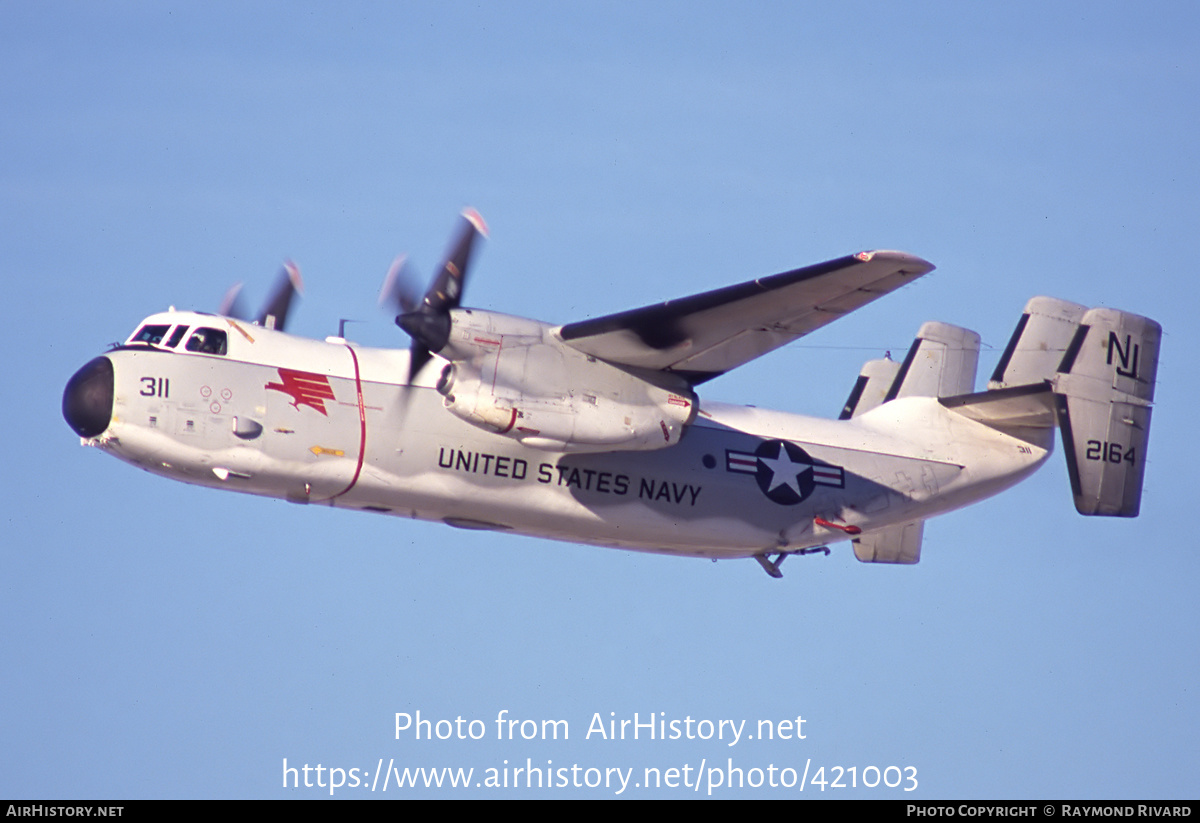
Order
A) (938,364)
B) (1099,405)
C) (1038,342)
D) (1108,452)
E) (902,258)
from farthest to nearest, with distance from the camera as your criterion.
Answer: (938,364)
(1038,342)
(1099,405)
(1108,452)
(902,258)

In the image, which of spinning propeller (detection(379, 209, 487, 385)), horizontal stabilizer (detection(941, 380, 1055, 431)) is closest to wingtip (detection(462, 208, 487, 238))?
A: spinning propeller (detection(379, 209, 487, 385))

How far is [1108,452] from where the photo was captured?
23.2 metres

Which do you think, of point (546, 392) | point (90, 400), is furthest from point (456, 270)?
point (90, 400)

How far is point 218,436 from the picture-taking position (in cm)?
1975

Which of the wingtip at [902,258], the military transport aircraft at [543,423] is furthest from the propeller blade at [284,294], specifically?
the wingtip at [902,258]

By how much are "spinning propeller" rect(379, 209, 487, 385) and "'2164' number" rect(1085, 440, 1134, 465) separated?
9.55 m

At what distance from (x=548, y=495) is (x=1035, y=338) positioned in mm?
9358

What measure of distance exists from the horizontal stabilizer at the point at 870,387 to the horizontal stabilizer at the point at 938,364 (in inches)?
11.2

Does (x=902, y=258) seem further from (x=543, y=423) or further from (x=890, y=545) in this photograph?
(x=890, y=545)

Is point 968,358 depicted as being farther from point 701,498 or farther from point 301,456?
point 301,456

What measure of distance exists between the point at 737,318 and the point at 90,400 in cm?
818

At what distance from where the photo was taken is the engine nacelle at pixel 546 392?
19688 millimetres

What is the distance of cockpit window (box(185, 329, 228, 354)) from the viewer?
19984mm

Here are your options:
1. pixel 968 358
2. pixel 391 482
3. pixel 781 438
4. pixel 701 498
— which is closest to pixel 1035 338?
pixel 968 358
